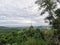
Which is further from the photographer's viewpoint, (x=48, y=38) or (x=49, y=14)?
(x=48, y=38)

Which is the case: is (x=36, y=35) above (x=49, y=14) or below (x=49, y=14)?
below

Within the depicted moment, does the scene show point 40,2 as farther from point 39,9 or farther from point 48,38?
point 48,38

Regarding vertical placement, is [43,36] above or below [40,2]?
below

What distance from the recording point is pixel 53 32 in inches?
1270

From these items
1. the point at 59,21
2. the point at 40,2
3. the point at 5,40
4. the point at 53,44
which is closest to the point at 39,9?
the point at 40,2

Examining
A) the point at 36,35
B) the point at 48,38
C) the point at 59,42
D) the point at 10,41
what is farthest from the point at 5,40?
the point at 59,42

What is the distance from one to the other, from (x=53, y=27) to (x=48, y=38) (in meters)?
2.21

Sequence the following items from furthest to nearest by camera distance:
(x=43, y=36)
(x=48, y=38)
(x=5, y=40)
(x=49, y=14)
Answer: (x=5, y=40) < (x=43, y=36) < (x=48, y=38) < (x=49, y=14)

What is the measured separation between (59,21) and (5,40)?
40.3 ft

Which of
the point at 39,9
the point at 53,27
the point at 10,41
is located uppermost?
the point at 39,9

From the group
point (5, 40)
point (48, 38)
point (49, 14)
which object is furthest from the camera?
point (5, 40)

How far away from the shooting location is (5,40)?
132 feet

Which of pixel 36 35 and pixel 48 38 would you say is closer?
pixel 48 38

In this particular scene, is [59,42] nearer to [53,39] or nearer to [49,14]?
[53,39]
